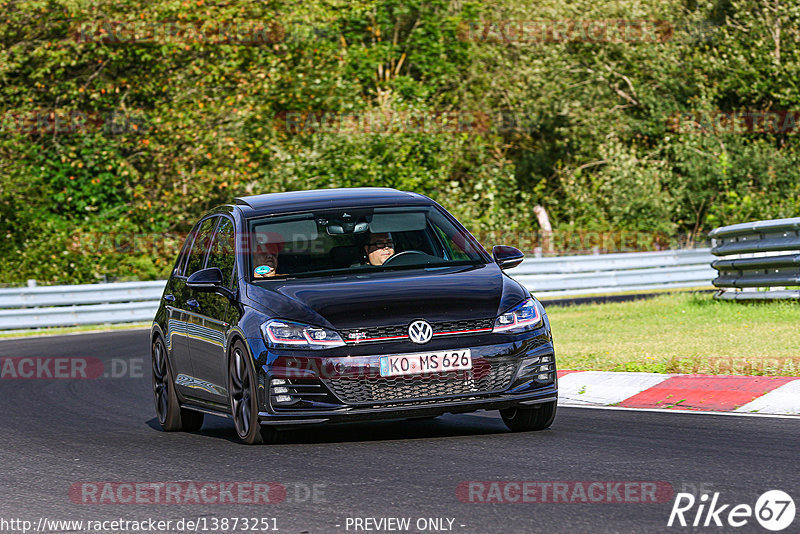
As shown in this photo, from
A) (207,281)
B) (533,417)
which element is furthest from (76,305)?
→ (533,417)

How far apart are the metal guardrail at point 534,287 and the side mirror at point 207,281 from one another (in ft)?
57.9

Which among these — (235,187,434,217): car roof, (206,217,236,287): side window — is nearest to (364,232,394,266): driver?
(235,187,434,217): car roof

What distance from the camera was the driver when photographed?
363 inches

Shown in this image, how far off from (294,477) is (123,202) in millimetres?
28835

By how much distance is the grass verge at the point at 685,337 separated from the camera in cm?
1154

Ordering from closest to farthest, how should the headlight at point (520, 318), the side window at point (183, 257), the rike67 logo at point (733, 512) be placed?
the rike67 logo at point (733, 512), the headlight at point (520, 318), the side window at point (183, 257)

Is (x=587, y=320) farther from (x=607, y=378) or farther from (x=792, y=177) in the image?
(x=792, y=177)

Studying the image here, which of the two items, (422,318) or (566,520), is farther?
(422,318)

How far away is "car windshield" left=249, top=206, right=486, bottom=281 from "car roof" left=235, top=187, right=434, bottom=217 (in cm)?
7

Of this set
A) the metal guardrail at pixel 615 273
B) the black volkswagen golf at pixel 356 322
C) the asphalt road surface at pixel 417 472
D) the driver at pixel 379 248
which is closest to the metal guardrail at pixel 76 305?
the metal guardrail at pixel 615 273

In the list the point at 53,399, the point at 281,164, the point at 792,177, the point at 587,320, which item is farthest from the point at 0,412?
the point at 792,177

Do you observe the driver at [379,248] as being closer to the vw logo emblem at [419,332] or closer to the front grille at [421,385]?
the vw logo emblem at [419,332]

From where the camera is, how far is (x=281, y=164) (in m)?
34.7

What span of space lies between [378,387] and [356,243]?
153 cm
